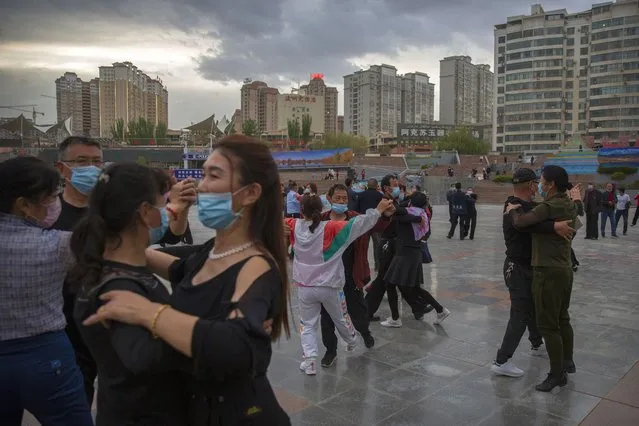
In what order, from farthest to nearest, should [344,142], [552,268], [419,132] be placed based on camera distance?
[419,132] < [344,142] < [552,268]

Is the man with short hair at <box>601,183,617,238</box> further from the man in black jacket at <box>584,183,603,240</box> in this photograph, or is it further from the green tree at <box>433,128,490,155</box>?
the green tree at <box>433,128,490,155</box>

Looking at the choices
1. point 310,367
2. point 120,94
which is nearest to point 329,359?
point 310,367

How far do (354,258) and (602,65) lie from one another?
94903 millimetres

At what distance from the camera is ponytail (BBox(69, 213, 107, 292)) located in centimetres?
153

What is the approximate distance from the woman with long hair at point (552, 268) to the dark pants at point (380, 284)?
228 centimetres

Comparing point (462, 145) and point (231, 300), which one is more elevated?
point (462, 145)

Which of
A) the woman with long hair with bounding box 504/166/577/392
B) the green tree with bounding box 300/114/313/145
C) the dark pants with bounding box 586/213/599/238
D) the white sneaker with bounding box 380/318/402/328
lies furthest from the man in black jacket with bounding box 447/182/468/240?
the green tree with bounding box 300/114/313/145

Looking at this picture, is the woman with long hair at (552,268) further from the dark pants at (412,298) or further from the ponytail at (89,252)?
the ponytail at (89,252)

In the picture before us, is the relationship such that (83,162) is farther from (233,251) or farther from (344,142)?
(344,142)

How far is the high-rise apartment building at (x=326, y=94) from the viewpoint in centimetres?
13838

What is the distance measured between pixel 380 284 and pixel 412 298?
433mm

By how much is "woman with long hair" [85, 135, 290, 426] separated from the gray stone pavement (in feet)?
7.54

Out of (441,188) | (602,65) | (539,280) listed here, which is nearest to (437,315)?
(539,280)

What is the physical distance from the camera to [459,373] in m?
4.72
